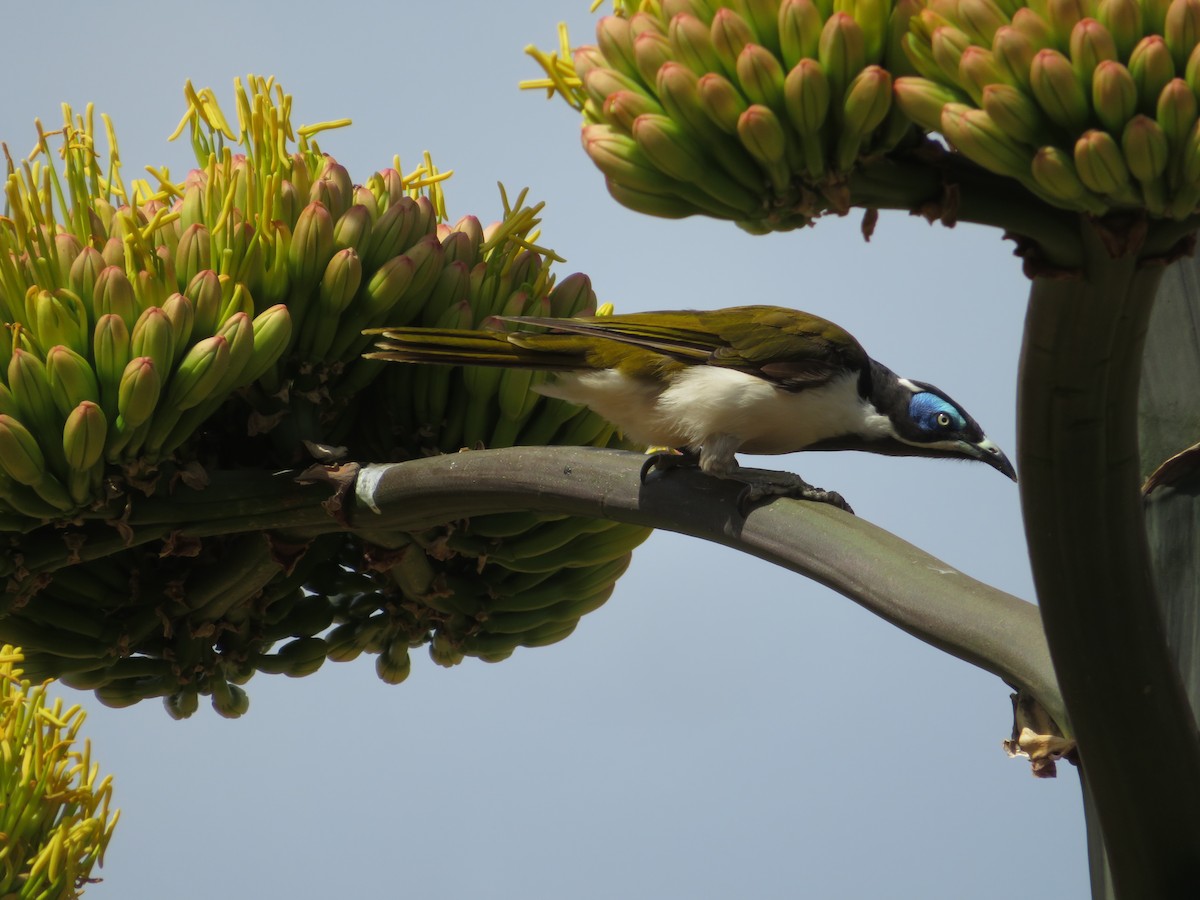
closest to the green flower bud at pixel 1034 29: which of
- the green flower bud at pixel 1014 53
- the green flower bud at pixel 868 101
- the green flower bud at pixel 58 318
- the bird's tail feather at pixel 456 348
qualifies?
the green flower bud at pixel 1014 53

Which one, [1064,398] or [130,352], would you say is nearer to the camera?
[1064,398]

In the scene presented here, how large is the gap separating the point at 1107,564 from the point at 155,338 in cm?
141

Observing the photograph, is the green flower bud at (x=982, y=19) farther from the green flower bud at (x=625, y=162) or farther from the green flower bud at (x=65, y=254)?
the green flower bud at (x=65, y=254)

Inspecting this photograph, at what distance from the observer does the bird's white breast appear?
2295mm

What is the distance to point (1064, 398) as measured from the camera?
112 centimetres

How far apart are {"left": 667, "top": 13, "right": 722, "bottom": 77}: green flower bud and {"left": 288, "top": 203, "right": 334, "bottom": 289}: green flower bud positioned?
1.12 m

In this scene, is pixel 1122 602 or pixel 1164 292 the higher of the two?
pixel 1164 292

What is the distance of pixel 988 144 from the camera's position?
1094mm

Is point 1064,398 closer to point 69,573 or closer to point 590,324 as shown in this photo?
point 590,324

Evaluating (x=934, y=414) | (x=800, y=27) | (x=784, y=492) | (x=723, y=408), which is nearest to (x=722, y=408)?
(x=723, y=408)

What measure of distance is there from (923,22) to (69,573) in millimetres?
1863

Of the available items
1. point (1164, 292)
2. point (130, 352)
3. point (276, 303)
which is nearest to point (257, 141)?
point (276, 303)

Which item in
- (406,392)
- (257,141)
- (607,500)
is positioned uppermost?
(257,141)

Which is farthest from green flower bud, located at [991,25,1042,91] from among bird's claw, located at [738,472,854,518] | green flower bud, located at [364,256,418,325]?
green flower bud, located at [364,256,418,325]
